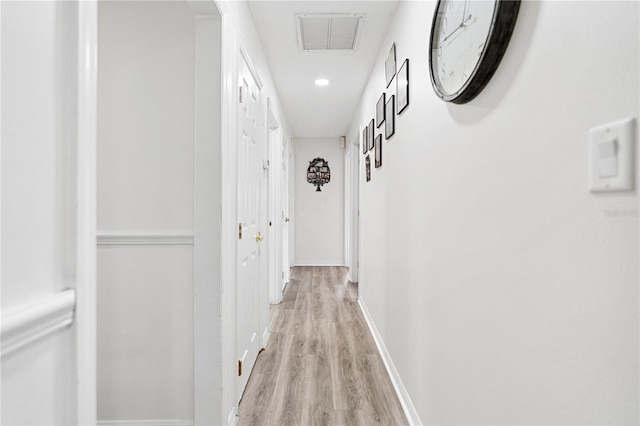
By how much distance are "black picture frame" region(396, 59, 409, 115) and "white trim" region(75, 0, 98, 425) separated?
1547 millimetres

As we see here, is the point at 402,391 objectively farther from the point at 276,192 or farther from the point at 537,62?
the point at 276,192

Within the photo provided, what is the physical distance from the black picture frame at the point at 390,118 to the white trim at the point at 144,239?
1.38 m

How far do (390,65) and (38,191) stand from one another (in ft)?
7.44

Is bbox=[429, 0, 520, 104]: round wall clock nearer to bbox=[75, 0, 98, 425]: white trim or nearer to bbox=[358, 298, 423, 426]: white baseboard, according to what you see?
bbox=[75, 0, 98, 425]: white trim

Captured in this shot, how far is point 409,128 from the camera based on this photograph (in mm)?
1954

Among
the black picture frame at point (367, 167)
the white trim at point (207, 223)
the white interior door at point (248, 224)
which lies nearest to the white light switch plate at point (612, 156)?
the white trim at point (207, 223)

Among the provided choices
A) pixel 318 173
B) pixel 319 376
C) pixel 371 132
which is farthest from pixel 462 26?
pixel 318 173

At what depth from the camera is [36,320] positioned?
1.95ft

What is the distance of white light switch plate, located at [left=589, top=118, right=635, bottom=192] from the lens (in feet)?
1.88

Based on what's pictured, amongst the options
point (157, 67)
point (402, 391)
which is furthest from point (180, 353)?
point (157, 67)

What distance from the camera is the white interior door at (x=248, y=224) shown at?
2.06m

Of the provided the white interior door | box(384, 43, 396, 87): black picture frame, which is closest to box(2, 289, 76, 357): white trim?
the white interior door

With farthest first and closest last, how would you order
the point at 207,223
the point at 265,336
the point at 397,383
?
the point at 265,336 → the point at 397,383 → the point at 207,223

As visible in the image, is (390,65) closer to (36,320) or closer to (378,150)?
(378,150)
